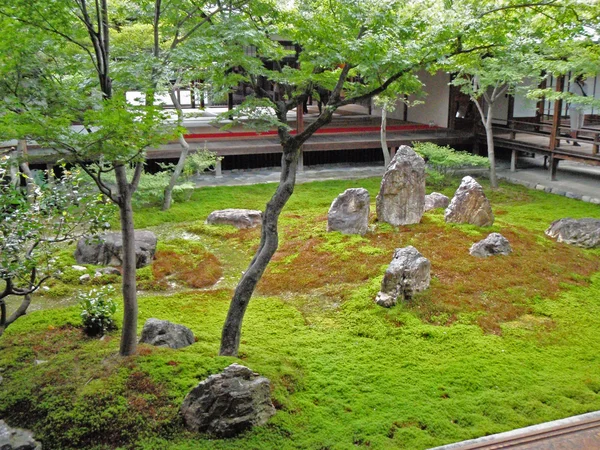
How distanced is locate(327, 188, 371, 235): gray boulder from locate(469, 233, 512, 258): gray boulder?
8.88 ft

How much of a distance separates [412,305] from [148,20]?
668cm

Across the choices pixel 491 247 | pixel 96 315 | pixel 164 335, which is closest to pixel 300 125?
pixel 491 247

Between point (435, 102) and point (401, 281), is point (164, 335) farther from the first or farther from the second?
point (435, 102)

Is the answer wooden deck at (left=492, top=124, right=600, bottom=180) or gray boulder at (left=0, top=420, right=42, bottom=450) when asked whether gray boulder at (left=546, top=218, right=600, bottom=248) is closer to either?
wooden deck at (left=492, top=124, right=600, bottom=180)

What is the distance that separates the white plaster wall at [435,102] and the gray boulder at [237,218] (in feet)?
42.7

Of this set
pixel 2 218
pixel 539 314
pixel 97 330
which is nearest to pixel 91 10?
pixel 2 218

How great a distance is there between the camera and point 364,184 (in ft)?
68.3

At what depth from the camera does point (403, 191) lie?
14.7m

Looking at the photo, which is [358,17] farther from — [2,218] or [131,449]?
[131,449]

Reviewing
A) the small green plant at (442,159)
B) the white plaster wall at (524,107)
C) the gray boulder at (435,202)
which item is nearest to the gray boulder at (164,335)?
the gray boulder at (435,202)

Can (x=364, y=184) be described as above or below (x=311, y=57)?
below

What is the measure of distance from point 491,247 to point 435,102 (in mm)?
15287

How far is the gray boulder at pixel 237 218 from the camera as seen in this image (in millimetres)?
15898

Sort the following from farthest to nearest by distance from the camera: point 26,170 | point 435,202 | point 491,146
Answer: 1. point 491,146
2. point 435,202
3. point 26,170
